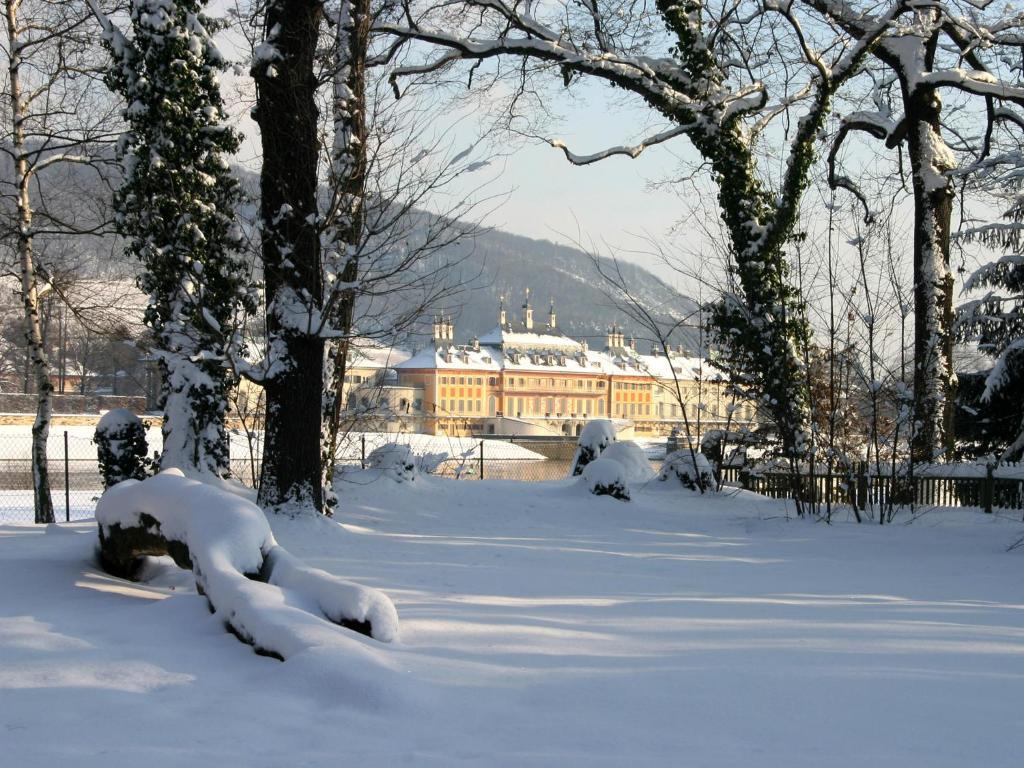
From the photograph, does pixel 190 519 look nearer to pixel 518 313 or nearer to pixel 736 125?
pixel 736 125

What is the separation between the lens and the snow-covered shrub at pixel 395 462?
45.7 feet

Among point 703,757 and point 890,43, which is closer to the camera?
point 703,757

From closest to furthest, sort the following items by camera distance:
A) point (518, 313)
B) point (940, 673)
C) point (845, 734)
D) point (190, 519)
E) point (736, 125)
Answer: point (845, 734)
point (940, 673)
point (190, 519)
point (736, 125)
point (518, 313)

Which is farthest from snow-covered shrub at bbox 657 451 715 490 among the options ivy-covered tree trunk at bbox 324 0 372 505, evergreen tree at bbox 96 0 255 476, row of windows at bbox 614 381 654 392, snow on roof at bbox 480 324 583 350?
row of windows at bbox 614 381 654 392

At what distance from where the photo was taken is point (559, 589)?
6.54 m

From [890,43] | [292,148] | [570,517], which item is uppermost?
[890,43]

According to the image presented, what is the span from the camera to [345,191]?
941 cm

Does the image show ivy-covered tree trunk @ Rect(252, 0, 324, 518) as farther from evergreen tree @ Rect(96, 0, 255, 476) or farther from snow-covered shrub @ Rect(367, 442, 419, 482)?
snow-covered shrub @ Rect(367, 442, 419, 482)

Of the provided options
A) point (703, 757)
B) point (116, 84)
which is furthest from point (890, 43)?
point (703, 757)

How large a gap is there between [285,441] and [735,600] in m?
5.13

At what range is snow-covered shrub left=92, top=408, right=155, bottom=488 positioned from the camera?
12.6m

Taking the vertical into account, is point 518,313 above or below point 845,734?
above

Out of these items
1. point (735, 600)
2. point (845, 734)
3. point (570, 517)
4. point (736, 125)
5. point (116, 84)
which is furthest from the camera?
point (736, 125)

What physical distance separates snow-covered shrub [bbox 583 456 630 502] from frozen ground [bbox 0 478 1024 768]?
610 cm
